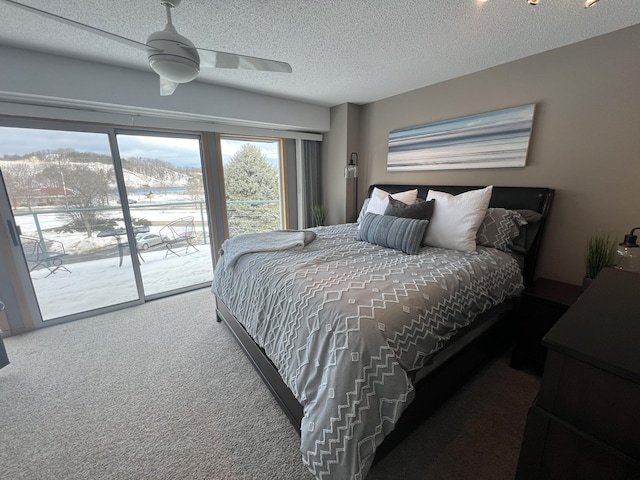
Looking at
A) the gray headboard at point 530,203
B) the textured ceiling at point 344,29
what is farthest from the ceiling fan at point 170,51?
the gray headboard at point 530,203

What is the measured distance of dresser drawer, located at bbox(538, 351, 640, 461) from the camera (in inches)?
25.4

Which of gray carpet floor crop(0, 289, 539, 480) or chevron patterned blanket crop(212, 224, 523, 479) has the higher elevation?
chevron patterned blanket crop(212, 224, 523, 479)

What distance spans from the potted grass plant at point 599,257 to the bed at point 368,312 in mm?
355

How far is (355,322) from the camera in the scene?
1.09 metres

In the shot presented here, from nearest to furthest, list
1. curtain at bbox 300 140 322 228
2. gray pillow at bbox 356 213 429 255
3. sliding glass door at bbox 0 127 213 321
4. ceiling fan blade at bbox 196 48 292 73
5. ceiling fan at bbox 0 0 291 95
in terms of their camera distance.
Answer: ceiling fan at bbox 0 0 291 95, ceiling fan blade at bbox 196 48 292 73, gray pillow at bbox 356 213 429 255, sliding glass door at bbox 0 127 213 321, curtain at bbox 300 140 322 228

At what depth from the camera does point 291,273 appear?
1571 mm

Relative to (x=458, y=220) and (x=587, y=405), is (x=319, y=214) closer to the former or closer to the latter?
(x=458, y=220)

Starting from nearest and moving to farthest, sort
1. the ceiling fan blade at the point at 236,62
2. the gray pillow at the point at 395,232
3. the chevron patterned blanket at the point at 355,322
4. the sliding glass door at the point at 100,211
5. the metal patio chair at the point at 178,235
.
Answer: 1. the chevron patterned blanket at the point at 355,322
2. the ceiling fan blade at the point at 236,62
3. the gray pillow at the point at 395,232
4. the sliding glass door at the point at 100,211
5. the metal patio chair at the point at 178,235

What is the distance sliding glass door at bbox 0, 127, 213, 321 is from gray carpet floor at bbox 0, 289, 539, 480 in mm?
747

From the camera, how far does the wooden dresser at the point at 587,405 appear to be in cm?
65

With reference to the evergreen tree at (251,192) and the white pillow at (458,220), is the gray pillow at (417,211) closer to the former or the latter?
the white pillow at (458,220)

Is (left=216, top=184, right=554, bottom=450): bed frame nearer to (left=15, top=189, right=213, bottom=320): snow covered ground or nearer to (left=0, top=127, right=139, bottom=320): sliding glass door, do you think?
(left=15, top=189, right=213, bottom=320): snow covered ground

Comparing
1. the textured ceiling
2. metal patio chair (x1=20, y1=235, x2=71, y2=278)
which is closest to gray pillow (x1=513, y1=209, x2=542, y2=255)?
the textured ceiling

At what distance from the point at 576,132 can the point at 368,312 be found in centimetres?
234
